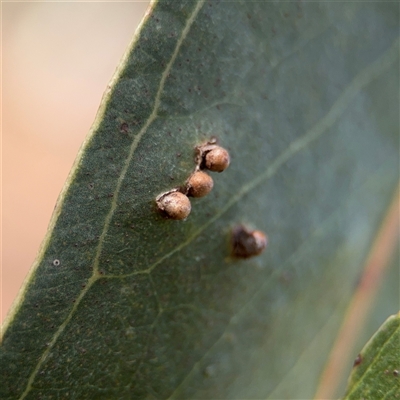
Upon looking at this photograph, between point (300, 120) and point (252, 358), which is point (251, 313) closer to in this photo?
point (252, 358)

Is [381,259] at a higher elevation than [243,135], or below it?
below

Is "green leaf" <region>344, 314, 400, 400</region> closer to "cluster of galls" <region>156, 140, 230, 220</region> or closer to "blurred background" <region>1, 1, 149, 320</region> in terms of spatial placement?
"cluster of galls" <region>156, 140, 230, 220</region>

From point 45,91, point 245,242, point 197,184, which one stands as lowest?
point 45,91

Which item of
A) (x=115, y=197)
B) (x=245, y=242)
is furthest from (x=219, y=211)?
(x=115, y=197)

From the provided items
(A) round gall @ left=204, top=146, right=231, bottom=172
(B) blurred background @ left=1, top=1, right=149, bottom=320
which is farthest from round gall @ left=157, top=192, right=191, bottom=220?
(B) blurred background @ left=1, top=1, right=149, bottom=320

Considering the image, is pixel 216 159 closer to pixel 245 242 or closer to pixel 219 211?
pixel 219 211

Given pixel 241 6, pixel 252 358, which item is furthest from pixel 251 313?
pixel 241 6
